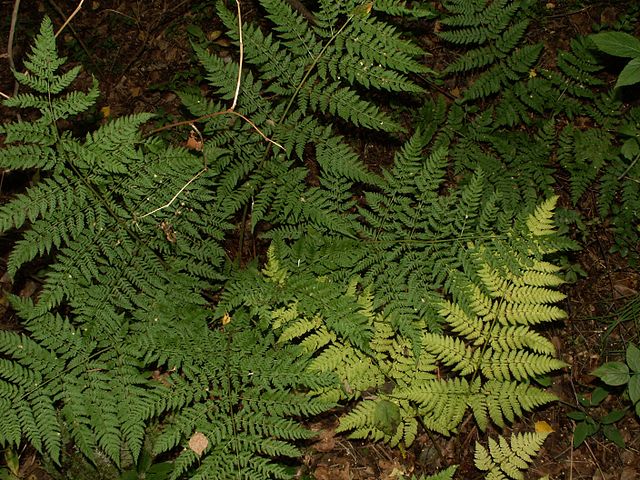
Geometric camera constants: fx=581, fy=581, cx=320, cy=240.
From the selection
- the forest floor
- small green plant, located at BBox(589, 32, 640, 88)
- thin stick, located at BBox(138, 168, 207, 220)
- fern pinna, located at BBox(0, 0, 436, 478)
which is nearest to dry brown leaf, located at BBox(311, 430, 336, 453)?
the forest floor

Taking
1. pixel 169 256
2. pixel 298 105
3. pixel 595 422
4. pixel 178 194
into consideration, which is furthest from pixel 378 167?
pixel 595 422

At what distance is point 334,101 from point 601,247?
256 centimetres

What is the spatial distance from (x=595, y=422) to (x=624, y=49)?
8.91ft

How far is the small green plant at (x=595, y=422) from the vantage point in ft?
14.1

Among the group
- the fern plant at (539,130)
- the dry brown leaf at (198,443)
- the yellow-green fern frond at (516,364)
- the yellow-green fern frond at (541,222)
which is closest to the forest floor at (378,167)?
the fern plant at (539,130)

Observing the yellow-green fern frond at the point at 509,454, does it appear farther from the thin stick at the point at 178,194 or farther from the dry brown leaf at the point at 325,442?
the thin stick at the point at 178,194

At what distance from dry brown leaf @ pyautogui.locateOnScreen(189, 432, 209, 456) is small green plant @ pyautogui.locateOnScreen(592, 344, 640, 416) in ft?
8.90

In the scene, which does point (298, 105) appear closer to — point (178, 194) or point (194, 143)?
point (178, 194)

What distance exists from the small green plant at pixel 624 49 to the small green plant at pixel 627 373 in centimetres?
186

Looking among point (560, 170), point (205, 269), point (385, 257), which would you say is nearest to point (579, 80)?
point (560, 170)

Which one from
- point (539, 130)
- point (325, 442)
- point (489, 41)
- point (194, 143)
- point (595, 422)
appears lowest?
point (325, 442)

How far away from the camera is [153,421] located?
4250 mm

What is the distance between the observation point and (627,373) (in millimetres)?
4074

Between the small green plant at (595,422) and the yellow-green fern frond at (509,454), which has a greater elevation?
the small green plant at (595,422)
